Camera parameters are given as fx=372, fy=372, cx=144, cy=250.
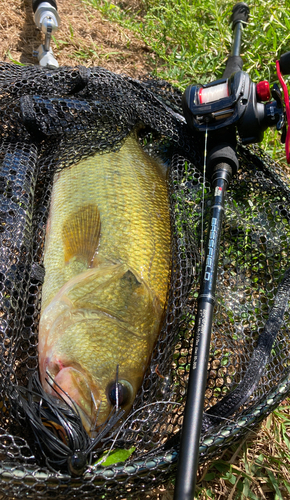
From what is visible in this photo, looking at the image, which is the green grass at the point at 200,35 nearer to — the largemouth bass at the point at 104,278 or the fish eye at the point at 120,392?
the largemouth bass at the point at 104,278

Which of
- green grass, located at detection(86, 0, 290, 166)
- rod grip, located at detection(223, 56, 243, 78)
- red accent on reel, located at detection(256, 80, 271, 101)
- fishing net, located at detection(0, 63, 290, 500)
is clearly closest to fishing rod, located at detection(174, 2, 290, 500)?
red accent on reel, located at detection(256, 80, 271, 101)

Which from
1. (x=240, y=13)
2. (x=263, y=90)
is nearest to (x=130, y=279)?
(x=263, y=90)

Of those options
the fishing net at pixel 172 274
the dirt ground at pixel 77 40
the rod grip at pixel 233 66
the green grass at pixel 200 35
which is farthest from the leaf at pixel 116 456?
the dirt ground at pixel 77 40

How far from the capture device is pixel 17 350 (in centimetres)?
205

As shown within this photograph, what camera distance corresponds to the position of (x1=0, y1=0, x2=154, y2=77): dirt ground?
376 centimetres

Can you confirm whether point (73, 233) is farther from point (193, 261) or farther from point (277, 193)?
point (277, 193)

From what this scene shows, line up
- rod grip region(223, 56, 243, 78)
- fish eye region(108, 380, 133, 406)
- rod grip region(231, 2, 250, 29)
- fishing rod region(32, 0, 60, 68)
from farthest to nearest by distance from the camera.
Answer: rod grip region(231, 2, 250, 29), fishing rod region(32, 0, 60, 68), rod grip region(223, 56, 243, 78), fish eye region(108, 380, 133, 406)

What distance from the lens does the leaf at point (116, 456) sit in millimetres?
1660

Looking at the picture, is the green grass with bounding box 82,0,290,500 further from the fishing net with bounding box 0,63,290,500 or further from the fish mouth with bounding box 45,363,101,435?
the fish mouth with bounding box 45,363,101,435

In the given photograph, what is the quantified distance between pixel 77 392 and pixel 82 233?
0.99 m

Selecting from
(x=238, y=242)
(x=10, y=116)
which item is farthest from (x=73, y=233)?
(x=238, y=242)

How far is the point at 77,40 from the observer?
3.94m

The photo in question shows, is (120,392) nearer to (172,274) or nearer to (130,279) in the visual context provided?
(130,279)

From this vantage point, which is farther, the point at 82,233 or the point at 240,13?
the point at 240,13
